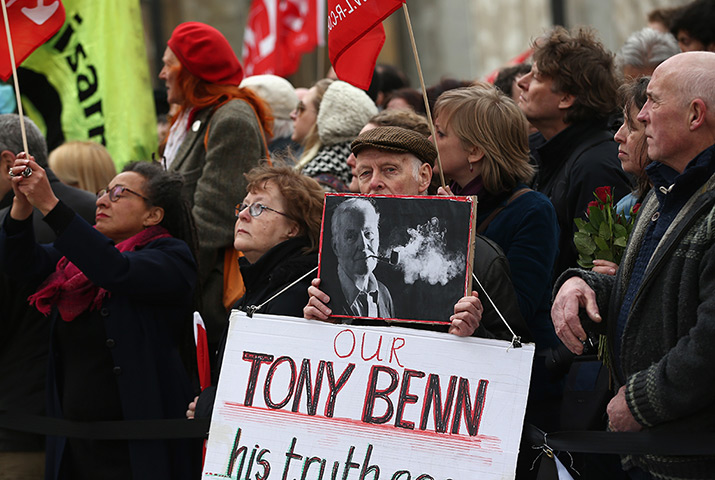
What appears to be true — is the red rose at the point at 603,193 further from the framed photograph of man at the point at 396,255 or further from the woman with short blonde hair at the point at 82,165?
the woman with short blonde hair at the point at 82,165

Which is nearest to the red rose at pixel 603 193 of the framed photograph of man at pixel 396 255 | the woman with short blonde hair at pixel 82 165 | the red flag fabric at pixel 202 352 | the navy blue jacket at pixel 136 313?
the framed photograph of man at pixel 396 255

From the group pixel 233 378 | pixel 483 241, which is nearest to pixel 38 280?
pixel 233 378

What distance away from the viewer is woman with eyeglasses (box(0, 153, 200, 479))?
13.0 ft

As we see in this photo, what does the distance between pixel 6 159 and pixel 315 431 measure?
7.77 feet

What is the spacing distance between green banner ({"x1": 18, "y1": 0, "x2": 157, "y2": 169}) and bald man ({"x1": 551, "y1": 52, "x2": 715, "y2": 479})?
148 inches

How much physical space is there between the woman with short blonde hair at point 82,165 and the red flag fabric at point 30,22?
132 centimetres

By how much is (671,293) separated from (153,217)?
246 centimetres

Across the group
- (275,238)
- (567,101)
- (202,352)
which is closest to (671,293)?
(275,238)

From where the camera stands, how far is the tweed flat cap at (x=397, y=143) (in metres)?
3.49

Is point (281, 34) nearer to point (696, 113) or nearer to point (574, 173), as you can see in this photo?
point (574, 173)

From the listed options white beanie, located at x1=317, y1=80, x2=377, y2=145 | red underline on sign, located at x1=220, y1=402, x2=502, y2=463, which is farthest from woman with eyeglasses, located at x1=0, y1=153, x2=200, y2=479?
white beanie, located at x1=317, y1=80, x2=377, y2=145

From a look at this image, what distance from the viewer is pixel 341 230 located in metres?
3.27

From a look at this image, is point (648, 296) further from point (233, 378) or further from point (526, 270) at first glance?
point (233, 378)

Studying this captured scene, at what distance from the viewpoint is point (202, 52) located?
17.0 feet
